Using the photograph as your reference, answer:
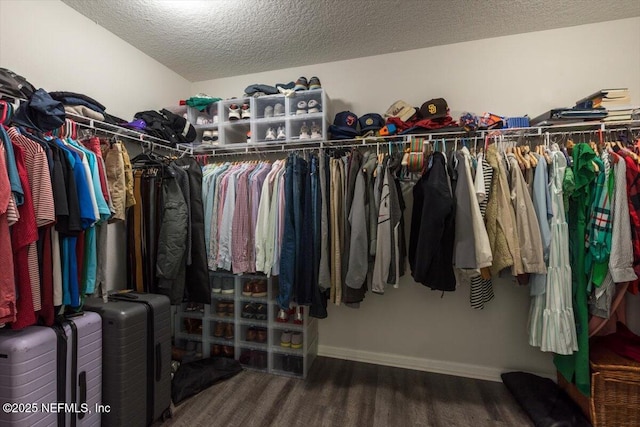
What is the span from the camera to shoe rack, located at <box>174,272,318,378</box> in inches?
84.4

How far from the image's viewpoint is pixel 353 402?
5.98 feet

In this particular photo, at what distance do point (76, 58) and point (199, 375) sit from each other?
7.45ft

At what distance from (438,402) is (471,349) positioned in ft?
1.73

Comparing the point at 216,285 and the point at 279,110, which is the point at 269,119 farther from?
the point at 216,285

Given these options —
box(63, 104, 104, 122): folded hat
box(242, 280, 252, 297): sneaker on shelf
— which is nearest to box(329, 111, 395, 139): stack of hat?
box(242, 280, 252, 297): sneaker on shelf

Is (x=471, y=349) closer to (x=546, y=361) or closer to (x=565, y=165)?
(x=546, y=361)

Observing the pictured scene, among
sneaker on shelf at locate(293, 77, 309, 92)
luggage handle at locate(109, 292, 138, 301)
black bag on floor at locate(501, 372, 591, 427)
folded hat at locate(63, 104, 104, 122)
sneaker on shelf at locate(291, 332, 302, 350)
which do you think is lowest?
black bag on floor at locate(501, 372, 591, 427)

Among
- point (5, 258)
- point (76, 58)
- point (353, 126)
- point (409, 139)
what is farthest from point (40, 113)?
point (409, 139)

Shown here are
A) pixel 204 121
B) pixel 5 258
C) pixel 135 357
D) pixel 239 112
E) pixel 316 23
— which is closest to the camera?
pixel 5 258

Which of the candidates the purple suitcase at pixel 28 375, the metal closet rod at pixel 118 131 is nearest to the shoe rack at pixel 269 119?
the metal closet rod at pixel 118 131

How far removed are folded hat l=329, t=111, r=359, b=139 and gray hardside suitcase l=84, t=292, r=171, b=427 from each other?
1.57 m

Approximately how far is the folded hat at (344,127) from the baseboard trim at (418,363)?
177cm

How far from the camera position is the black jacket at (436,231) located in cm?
155

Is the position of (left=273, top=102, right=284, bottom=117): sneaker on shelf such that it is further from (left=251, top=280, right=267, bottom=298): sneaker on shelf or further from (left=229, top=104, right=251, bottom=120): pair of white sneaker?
(left=251, top=280, right=267, bottom=298): sneaker on shelf
